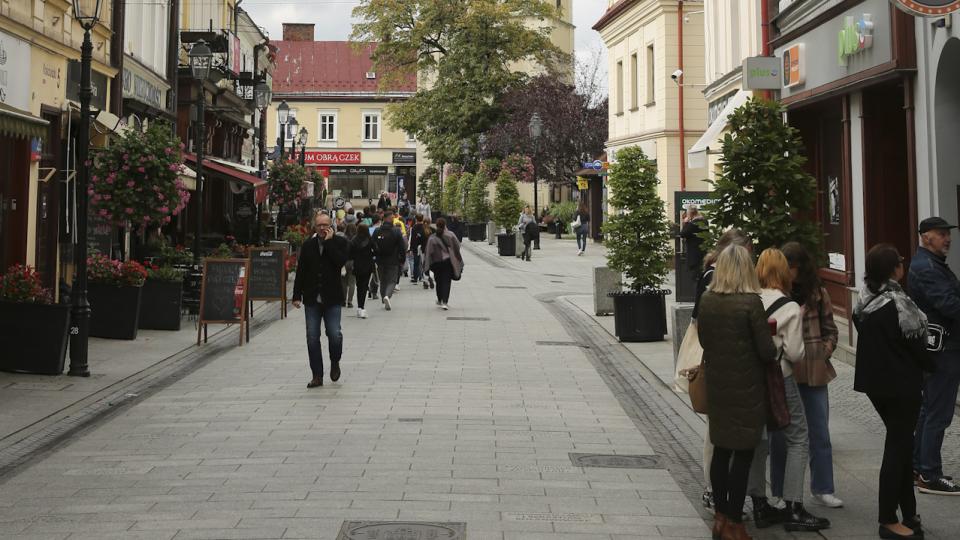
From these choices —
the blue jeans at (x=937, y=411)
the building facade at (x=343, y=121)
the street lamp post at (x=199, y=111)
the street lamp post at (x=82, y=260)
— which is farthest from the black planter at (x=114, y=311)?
the building facade at (x=343, y=121)

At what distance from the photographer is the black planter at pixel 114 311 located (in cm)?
1567

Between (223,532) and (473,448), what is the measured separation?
9.32 ft

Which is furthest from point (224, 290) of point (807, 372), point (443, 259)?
point (807, 372)

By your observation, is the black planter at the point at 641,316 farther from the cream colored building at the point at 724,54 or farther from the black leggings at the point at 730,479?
the black leggings at the point at 730,479

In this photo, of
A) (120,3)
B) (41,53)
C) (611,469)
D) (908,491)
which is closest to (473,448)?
(611,469)

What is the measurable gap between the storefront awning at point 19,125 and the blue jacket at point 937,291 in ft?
28.2

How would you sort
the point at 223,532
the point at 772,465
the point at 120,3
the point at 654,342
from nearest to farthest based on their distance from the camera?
the point at 223,532 < the point at 772,465 < the point at 654,342 < the point at 120,3

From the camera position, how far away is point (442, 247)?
21.8m

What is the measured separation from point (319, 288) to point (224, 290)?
4.45 meters

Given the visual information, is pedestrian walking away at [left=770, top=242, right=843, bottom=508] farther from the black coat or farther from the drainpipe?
the drainpipe

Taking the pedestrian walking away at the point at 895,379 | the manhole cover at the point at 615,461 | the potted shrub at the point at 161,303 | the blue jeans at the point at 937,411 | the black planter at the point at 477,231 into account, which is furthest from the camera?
the black planter at the point at 477,231

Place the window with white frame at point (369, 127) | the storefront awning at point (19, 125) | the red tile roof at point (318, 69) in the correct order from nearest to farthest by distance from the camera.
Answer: the storefront awning at point (19, 125) < the red tile roof at point (318, 69) < the window with white frame at point (369, 127)

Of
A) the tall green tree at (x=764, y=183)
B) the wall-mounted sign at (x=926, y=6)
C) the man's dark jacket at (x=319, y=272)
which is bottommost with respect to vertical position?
the man's dark jacket at (x=319, y=272)

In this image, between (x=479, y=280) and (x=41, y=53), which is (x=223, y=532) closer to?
(x=41, y=53)
